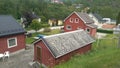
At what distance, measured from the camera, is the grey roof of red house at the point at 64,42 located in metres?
14.8

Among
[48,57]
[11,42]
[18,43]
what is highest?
[11,42]

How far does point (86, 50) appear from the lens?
65.1 feet

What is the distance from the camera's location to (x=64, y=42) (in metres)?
16.6

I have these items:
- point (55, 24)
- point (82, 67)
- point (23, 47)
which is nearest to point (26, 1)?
point (55, 24)

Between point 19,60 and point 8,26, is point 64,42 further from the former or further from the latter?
point 8,26

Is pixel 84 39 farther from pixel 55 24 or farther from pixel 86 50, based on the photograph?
pixel 55 24

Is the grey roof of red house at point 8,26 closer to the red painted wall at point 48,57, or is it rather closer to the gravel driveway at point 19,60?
the gravel driveway at point 19,60

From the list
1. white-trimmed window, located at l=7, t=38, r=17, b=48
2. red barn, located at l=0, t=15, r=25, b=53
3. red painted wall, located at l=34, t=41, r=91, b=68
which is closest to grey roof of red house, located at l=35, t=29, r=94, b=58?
red painted wall, located at l=34, t=41, r=91, b=68

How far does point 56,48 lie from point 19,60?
5.39 m

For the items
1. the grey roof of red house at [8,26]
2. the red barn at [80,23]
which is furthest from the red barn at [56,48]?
the red barn at [80,23]

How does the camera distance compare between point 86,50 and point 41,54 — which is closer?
point 41,54

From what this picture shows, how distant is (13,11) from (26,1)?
18.4 meters

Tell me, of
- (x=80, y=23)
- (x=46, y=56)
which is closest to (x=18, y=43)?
(x=46, y=56)

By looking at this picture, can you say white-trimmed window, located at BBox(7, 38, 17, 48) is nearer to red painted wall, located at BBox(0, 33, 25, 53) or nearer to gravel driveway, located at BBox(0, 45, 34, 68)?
red painted wall, located at BBox(0, 33, 25, 53)
